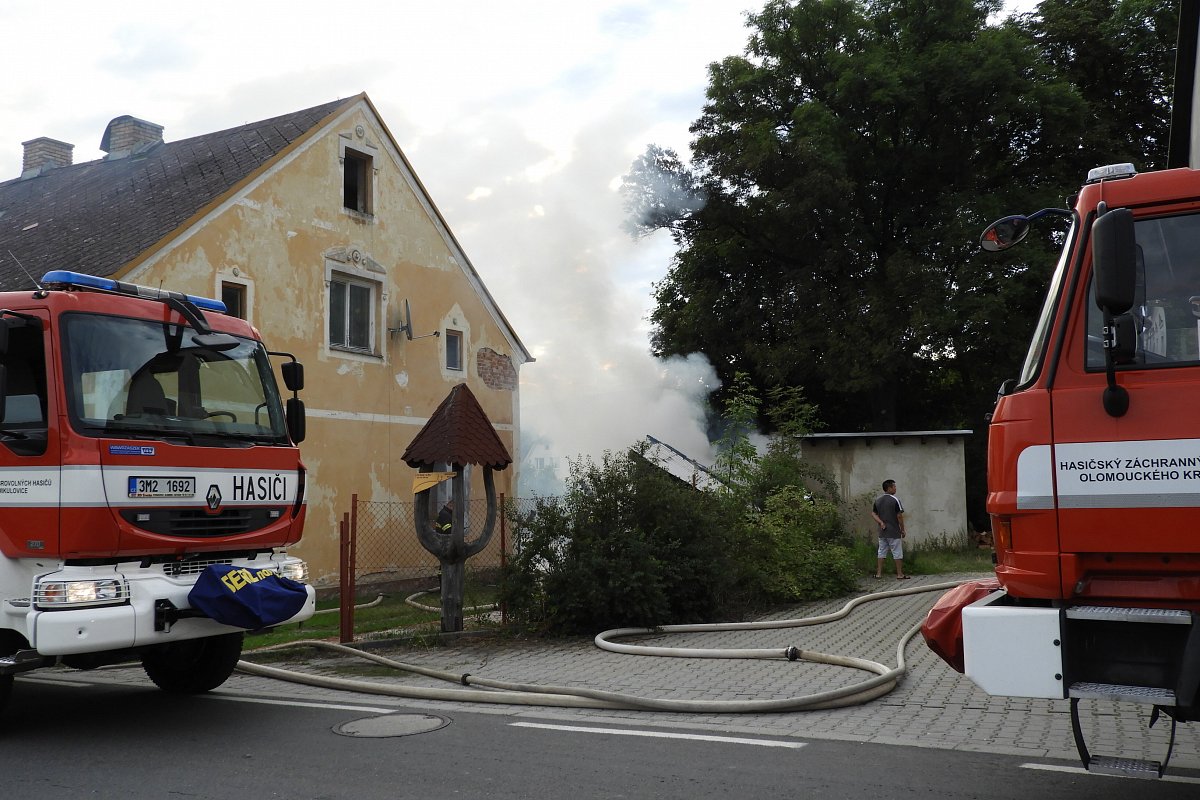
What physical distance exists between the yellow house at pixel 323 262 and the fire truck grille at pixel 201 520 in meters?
8.26

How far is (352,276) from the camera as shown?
18.5 m

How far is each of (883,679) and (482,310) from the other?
15.0 metres

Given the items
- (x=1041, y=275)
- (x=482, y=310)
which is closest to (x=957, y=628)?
(x=482, y=310)

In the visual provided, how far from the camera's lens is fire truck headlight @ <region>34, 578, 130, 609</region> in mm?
6379

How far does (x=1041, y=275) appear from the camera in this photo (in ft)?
85.0

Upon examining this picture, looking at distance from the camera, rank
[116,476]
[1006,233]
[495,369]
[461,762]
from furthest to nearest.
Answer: [495,369], [116,476], [461,762], [1006,233]

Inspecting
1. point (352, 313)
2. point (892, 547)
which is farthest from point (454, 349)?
point (892, 547)

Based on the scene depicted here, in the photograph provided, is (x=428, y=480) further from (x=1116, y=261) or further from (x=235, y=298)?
(x=1116, y=261)

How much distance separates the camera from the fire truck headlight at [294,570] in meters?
7.73

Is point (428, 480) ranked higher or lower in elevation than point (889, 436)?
lower

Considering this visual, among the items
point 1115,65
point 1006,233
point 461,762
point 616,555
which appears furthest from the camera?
point 1115,65

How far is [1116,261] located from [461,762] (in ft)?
14.3

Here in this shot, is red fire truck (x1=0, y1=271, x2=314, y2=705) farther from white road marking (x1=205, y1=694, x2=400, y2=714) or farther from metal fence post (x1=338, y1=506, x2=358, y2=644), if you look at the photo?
metal fence post (x1=338, y1=506, x2=358, y2=644)

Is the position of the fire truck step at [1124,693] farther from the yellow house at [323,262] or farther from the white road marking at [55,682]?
the yellow house at [323,262]
